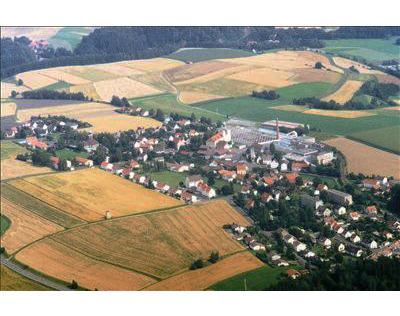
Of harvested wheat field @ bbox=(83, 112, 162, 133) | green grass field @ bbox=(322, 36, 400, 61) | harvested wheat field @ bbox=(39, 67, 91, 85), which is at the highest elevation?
green grass field @ bbox=(322, 36, 400, 61)

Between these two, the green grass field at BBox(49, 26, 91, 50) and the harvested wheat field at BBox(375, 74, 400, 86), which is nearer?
the harvested wheat field at BBox(375, 74, 400, 86)

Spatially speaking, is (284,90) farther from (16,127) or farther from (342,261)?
(342,261)

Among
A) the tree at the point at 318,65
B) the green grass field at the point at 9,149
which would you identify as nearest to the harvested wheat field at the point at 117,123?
the green grass field at the point at 9,149

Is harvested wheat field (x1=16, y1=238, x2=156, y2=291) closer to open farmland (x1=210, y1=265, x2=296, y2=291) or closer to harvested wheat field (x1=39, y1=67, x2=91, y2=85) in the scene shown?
open farmland (x1=210, y1=265, x2=296, y2=291)

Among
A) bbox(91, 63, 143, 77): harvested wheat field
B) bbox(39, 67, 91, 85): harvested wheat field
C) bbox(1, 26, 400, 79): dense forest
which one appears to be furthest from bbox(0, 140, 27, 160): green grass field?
bbox(1, 26, 400, 79): dense forest

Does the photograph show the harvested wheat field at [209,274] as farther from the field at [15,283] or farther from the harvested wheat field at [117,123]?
the harvested wheat field at [117,123]

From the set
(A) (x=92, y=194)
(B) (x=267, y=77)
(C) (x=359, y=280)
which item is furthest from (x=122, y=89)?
(C) (x=359, y=280)

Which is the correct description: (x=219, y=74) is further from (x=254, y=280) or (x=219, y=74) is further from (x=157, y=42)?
(x=254, y=280)
